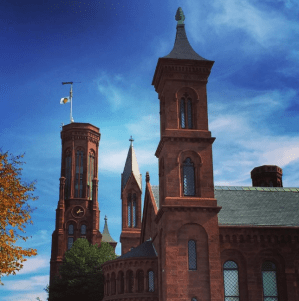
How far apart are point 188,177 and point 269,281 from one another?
1029 centimetres

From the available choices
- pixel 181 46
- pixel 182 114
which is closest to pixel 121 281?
pixel 182 114

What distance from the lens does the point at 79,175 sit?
8862 cm

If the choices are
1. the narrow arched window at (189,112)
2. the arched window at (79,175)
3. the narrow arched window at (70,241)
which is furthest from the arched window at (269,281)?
the arched window at (79,175)

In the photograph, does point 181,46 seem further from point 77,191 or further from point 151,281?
point 77,191

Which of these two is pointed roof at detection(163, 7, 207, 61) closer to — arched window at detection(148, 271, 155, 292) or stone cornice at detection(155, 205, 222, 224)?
stone cornice at detection(155, 205, 222, 224)

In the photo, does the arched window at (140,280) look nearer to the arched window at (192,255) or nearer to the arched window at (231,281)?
the arched window at (192,255)

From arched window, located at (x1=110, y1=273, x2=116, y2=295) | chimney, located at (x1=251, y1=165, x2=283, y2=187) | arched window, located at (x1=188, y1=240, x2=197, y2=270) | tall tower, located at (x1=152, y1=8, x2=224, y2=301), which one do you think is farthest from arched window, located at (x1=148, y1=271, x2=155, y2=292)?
chimney, located at (x1=251, y1=165, x2=283, y2=187)

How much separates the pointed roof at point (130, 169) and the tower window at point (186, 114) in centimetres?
3241

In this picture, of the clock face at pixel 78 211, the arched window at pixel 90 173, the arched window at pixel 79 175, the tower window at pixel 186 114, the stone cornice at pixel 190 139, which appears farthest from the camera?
the arched window at pixel 90 173

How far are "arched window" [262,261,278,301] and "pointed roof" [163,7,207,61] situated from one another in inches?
707

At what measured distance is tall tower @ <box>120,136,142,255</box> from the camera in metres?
67.4

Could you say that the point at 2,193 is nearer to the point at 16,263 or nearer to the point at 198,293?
the point at 16,263

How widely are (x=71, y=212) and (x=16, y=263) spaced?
6074 cm

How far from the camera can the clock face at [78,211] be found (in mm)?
84575
